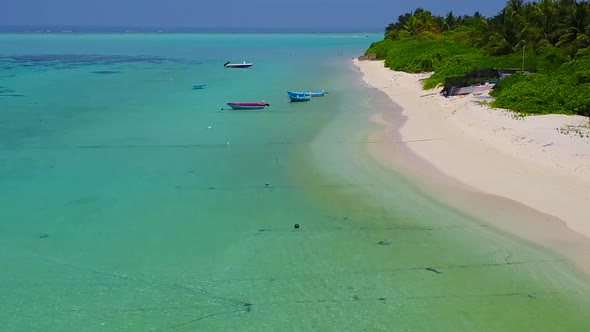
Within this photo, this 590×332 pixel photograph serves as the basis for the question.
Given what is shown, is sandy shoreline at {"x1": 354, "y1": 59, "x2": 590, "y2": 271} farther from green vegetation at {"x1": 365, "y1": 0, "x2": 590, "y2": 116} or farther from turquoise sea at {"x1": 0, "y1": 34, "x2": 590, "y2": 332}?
green vegetation at {"x1": 365, "y1": 0, "x2": 590, "y2": 116}

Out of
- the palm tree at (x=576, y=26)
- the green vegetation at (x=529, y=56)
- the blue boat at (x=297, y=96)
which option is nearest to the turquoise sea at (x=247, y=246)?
the green vegetation at (x=529, y=56)

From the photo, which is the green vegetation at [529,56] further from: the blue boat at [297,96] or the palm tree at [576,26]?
the blue boat at [297,96]

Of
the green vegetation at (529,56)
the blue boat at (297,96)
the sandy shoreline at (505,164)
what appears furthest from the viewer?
the blue boat at (297,96)

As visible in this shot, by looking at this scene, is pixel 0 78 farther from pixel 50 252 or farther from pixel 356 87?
pixel 50 252

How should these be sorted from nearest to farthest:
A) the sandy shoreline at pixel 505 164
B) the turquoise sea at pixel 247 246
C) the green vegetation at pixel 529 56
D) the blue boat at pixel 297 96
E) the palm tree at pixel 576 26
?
1. the turquoise sea at pixel 247 246
2. the sandy shoreline at pixel 505 164
3. the green vegetation at pixel 529 56
4. the blue boat at pixel 297 96
5. the palm tree at pixel 576 26

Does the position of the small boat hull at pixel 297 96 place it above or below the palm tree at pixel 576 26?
below

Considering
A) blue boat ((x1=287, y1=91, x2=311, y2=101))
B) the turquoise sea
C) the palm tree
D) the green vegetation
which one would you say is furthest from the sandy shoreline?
the palm tree

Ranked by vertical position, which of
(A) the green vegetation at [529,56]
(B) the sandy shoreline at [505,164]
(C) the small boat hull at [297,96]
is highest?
(A) the green vegetation at [529,56]

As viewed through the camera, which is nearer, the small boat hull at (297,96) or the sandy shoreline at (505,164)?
Result: the sandy shoreline at (505,164)
